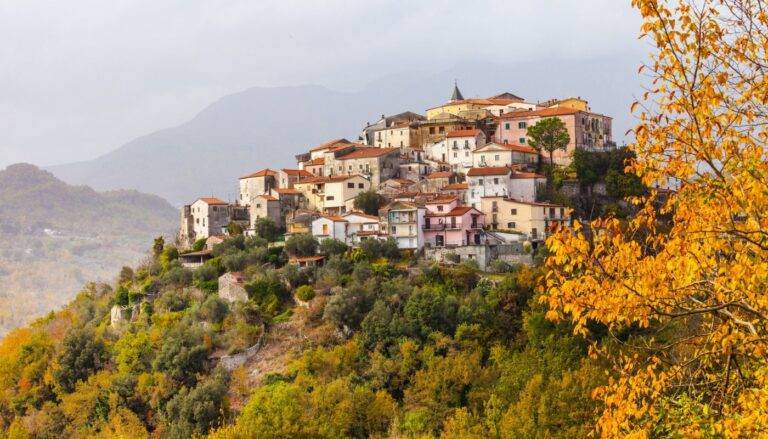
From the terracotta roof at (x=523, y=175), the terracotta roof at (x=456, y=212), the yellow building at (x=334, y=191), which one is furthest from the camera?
the yellow building at (x=334, y=191)

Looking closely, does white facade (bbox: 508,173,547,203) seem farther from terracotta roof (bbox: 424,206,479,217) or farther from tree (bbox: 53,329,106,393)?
tree (bbox: 53,329,106,393)

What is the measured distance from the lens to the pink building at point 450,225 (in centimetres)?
5475

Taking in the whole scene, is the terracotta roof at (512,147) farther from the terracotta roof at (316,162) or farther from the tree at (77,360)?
the tree at (77,360)

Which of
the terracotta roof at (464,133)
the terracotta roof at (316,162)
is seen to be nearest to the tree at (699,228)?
the terracotta roof at (464,133)

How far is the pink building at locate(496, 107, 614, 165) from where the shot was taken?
65.1 m

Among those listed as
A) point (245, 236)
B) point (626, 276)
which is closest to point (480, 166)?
point (245, 236)

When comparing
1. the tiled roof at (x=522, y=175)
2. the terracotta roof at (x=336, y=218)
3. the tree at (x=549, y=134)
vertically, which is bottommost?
the terracotta roof at (x=336, y=218)

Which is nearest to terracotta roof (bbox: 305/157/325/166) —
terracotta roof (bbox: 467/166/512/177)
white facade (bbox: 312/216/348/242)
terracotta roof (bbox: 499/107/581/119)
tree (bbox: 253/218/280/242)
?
tree (bbox: 253/218/280/242)

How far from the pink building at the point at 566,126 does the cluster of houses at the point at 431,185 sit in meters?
0.07

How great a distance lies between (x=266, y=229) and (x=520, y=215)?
51.5 feet

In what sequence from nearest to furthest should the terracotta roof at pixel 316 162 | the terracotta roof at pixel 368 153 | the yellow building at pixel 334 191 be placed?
the yellow building at pixel 334 191, the terracotta roof at pixel 368 153, the terracotta roof at pixel 316 162

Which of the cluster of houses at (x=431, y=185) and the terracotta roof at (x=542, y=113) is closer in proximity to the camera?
the cluster of houses at (x=431, y=185)

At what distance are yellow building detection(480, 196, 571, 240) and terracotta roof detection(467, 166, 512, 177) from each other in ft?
6.48

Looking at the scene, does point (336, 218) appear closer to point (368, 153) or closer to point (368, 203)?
point (368, 203)
